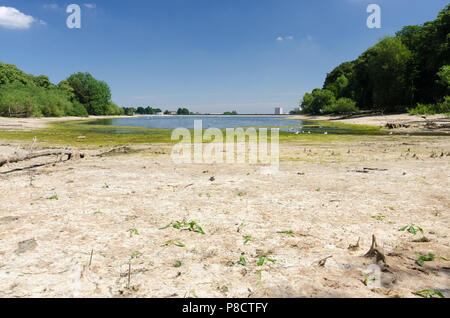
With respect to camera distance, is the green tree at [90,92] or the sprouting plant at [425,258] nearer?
the sprouting plant at [425,258]

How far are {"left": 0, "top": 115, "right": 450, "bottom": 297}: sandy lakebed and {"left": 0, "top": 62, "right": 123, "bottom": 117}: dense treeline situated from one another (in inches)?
2627

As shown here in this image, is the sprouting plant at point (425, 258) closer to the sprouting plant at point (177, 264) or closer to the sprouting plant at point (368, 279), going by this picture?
the sprouting plant at point (368, 279)

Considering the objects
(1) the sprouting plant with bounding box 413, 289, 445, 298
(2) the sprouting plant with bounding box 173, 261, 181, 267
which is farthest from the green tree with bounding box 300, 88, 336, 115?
(2) the sprouting plant with bounding box 173, 261, 181, 267

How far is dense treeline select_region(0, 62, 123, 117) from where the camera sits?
5968 cm

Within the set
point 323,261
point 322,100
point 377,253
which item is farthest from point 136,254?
point 322,100

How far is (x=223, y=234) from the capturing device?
4297 mm

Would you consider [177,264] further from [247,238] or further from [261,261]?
[247,238]

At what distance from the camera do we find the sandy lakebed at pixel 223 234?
287 centimetres

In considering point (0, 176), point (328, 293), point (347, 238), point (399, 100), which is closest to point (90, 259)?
point (328, 293)

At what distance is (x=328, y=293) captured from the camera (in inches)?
106

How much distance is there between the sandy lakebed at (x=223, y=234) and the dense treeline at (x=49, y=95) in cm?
6672

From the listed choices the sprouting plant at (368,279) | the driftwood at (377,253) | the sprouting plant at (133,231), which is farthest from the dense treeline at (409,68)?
the sprouting plant at (133,231)
